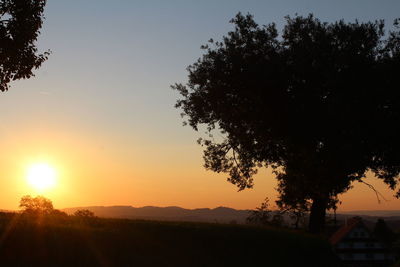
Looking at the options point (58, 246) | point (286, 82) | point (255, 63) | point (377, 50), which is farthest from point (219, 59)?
point (58, 246)

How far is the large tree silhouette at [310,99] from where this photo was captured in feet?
91.6

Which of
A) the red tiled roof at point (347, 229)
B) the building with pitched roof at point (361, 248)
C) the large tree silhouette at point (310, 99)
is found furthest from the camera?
the building with pitched roof at point (361, 248)

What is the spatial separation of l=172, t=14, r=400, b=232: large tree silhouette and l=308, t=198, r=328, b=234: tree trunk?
0.08 meters

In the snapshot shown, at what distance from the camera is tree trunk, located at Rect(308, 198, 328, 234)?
3206 centimetres

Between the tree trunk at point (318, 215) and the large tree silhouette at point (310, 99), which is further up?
the large tree silhouette at point (310, 99)

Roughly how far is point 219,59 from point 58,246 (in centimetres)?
Answer: 1825

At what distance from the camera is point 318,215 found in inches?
1277

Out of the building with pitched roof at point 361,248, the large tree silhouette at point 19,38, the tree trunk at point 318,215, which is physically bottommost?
the building with pitched roof at point 361,248

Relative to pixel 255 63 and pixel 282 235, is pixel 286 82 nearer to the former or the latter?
pixel 255 63

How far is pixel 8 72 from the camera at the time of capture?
776 inches

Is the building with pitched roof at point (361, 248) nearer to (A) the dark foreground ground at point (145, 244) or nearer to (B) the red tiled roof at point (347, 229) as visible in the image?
(B) the red tiled roof at point (347, 229)

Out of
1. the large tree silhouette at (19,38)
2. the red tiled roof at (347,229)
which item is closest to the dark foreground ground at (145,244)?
the large tree silhouette at (19,38)

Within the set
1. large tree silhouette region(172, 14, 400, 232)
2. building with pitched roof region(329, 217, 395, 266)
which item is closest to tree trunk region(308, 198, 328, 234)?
large tree silhouette region(172, 14, 400, 232)

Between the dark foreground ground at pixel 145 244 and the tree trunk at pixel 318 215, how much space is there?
1080 cm
